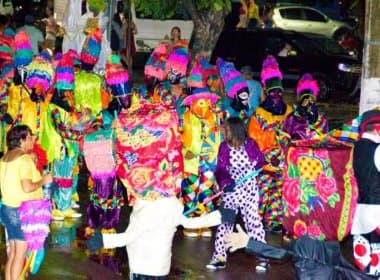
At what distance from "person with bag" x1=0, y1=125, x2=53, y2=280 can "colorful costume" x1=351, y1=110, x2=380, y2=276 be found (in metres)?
2.60

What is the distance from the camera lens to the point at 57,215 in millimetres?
11789

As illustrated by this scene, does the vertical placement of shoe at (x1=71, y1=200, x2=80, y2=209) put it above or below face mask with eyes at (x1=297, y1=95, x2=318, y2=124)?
below

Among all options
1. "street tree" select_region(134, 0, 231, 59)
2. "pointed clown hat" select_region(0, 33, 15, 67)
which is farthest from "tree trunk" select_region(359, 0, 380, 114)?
"pointed clown hat" select_region(0, 33, 15, 67)

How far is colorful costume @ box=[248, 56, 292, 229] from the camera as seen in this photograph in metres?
11.1

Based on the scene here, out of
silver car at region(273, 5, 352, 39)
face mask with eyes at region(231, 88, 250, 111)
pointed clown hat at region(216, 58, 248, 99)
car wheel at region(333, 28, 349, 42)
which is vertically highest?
silver car at region(273, 5, 352, 39)

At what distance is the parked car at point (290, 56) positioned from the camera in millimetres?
23984

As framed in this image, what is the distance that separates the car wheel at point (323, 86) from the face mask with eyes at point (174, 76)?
1200 cm

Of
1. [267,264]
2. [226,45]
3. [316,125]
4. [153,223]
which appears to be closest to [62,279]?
[267,264]

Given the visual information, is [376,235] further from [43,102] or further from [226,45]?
[226,45]

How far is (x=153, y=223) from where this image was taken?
6.89 m

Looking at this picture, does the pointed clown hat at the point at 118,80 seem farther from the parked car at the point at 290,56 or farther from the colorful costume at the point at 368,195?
the parked car at the point at 290,56

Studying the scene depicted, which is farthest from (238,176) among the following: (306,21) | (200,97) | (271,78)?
(306,21)

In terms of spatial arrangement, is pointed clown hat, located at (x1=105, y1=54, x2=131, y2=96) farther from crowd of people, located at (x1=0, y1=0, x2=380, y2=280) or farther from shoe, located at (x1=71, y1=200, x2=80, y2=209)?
shoe, located at (x1=71, y1=200, x2=80, y2=209)

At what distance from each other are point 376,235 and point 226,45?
16359mm
